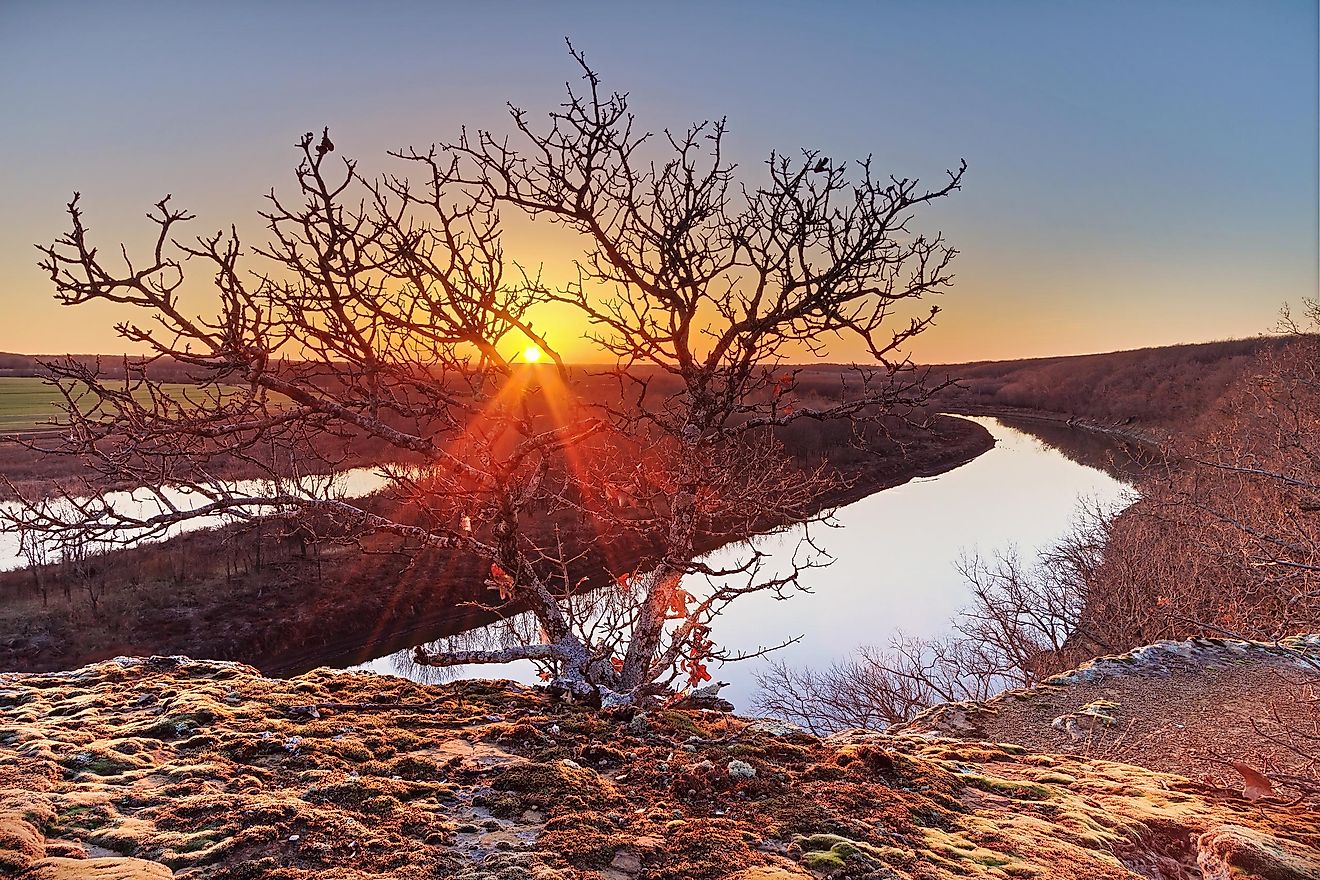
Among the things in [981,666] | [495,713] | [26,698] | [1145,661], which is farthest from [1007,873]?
[981,666]

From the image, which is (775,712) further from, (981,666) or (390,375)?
(390,375)

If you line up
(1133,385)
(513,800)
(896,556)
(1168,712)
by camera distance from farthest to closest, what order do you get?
(1133,385) → (896,556) → (1168,712) → (513,800)

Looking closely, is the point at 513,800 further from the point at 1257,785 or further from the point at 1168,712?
the point at 1168,712

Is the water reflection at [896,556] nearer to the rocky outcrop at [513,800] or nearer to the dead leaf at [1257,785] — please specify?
the dead leaf at [1257,785]

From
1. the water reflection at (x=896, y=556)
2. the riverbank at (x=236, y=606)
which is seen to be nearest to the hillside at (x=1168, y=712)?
the water reflection at (x=896, y=556)

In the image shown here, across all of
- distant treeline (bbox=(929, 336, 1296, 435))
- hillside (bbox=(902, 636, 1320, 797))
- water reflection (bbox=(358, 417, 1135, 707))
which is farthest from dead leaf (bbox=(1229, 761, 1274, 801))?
distant treeline (bbox=(929, 336, 1296, 435))

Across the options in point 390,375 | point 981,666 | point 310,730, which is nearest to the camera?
point 310,730

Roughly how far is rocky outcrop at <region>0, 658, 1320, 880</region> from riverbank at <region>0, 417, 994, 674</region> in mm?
14911

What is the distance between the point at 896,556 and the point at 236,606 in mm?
24399

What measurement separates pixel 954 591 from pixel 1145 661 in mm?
15498

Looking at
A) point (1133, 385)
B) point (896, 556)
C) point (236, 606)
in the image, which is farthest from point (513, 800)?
point (1133, 385)

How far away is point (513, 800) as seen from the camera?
365 cm

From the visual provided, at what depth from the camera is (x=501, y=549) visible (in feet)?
17.7

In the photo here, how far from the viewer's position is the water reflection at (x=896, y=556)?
2170 centimetres
